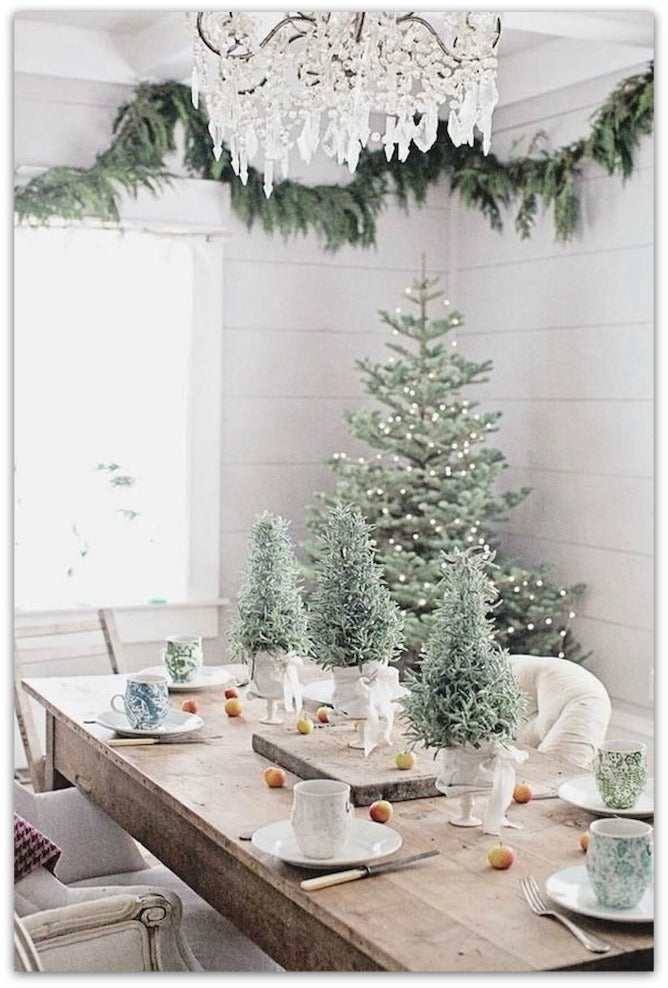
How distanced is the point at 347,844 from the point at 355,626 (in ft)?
1.43

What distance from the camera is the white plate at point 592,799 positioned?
5.68ft

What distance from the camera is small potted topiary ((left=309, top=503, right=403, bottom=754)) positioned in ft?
6.20

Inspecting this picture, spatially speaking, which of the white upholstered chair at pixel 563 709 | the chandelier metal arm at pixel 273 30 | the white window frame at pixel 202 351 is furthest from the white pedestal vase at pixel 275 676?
the white window frame at pixel 202 351

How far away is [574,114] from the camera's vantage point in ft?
11.5

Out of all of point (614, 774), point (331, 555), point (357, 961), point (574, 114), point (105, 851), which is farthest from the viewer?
point (574, 114)

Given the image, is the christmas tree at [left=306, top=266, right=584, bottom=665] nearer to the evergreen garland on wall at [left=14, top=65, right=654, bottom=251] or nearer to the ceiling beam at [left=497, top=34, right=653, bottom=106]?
the evergreen garland on wall at [left=14, top=65, right=654, bottom=251]

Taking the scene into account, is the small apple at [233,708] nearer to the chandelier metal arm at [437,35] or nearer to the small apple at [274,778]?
the small apple at [274,778]

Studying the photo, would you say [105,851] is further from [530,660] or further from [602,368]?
[602,368]

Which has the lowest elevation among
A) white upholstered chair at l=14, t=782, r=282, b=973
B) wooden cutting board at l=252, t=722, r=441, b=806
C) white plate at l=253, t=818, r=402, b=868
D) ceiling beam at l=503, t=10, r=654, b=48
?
white upholstered chair at l=14, t=782, r=282, b=973

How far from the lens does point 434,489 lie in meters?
3.71

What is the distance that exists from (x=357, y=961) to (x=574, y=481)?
2522 mm

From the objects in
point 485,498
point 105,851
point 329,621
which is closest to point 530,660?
point 329,621

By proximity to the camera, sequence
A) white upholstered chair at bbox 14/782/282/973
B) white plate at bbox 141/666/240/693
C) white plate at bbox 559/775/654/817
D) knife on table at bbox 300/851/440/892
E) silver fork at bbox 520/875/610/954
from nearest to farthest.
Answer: silver fork at bbox 520/875/610/954
knife on table at bbox 300/851/440/892
white plate at bbox 559/775/654/817
white upholstered chair at bbox 14/782/282/973
white plate at bbox 141/666/240/693

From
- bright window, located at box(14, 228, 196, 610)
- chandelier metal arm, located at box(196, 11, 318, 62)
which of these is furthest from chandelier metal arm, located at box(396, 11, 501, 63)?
bright window, located at box(14, 228, 196, 610)
